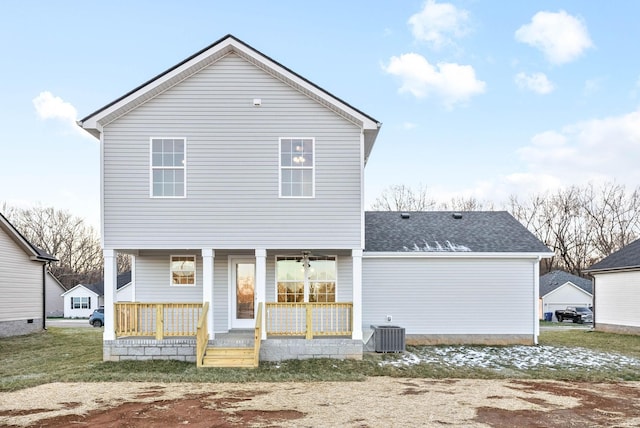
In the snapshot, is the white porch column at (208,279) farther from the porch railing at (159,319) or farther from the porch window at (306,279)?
the porch window at (306,279)

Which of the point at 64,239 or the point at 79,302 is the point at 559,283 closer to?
the point at 79,302

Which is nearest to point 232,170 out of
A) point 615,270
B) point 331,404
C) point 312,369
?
point 312,369

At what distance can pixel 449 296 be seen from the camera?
15594 mm

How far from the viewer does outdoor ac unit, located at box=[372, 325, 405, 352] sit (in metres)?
13.5

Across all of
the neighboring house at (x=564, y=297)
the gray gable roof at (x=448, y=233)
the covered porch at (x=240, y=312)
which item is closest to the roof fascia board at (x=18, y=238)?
the covered porch at (x=240, y=312)

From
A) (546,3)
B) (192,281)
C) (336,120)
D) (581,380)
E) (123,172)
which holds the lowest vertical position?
(581,380)

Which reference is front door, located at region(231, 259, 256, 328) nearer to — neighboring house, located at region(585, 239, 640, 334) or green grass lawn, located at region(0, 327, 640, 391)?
green grass lawn, located at region(0, 327, 640, 391)

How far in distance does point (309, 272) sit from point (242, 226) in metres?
2.96

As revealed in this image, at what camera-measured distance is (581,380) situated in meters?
10.6

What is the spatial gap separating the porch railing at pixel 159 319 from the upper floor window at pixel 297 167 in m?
3.86

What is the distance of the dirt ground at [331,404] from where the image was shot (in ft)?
23.7

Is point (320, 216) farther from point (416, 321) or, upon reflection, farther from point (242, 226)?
point (416, 321)

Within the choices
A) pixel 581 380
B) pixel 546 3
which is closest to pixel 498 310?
pixel 581 380

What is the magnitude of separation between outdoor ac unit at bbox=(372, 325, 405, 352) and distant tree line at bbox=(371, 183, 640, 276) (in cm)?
3363
